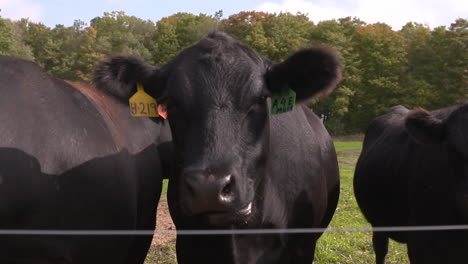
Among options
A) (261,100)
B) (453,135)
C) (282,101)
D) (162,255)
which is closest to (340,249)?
(162,255)

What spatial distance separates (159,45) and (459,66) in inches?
1312

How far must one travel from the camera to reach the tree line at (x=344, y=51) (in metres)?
45.2

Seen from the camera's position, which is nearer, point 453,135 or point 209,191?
point 209,191

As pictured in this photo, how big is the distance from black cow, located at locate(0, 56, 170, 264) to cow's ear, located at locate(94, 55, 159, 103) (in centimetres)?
23

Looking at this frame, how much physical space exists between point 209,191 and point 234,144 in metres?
0.39

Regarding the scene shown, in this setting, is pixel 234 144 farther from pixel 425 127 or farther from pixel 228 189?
pixel 425 127

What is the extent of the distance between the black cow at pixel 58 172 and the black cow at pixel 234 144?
384 mm

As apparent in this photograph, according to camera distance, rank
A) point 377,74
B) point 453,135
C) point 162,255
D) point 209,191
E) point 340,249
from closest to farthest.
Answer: point 209,191 → point 453,135 → point 162,255 → point 340,249 → point 377,74

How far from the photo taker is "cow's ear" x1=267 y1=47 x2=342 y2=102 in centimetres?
311

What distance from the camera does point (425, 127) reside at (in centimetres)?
370

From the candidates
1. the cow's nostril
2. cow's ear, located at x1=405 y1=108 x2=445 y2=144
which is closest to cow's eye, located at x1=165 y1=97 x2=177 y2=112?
the cow's nostril

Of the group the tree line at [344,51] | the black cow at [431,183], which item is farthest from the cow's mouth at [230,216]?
the tree line at [344,51]

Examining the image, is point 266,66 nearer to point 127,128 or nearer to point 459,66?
point 127,128

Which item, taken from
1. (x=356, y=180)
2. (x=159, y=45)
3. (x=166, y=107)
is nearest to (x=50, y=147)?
(x=166, y=107)
